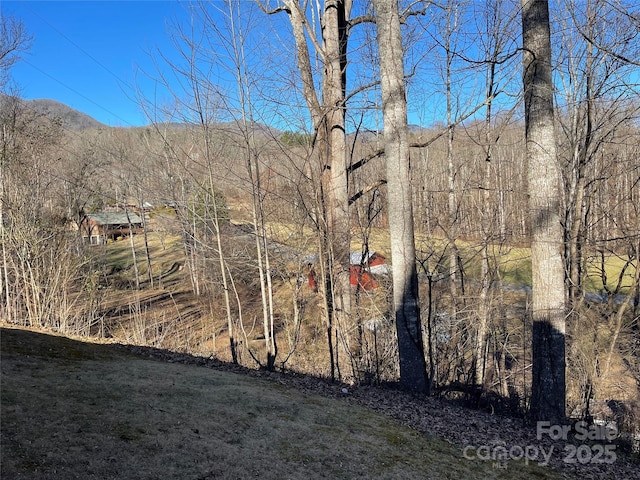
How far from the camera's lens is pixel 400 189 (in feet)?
17.9

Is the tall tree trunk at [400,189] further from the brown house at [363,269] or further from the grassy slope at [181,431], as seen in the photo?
the brown house at [363,269]

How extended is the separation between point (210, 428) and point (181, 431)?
0.27 m

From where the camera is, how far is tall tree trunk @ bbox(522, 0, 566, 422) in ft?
15.1

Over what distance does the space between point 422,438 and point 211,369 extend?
3091mm

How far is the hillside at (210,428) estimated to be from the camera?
8.63ft

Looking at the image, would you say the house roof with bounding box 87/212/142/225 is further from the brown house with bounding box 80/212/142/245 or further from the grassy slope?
the grassy slope

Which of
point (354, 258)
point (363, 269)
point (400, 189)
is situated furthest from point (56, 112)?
point (400, 189)

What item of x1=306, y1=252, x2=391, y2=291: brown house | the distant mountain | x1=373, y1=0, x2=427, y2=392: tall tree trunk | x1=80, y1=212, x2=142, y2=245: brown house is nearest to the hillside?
x1=373, y1=0, x2=427, y2=392: tall tree trunk

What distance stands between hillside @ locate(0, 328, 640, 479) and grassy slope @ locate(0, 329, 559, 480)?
0.01 m

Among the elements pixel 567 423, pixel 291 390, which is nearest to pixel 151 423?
pixel 291 390

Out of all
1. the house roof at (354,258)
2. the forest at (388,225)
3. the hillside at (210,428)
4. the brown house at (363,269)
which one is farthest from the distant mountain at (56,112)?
the hillside at (210,428)

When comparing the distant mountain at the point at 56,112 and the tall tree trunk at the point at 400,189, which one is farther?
the distant mountain at the point at 56,112

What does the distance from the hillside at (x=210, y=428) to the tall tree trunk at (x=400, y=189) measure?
0.56 meters

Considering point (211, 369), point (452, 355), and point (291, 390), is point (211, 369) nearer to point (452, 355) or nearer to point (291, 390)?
point (291, 390)
